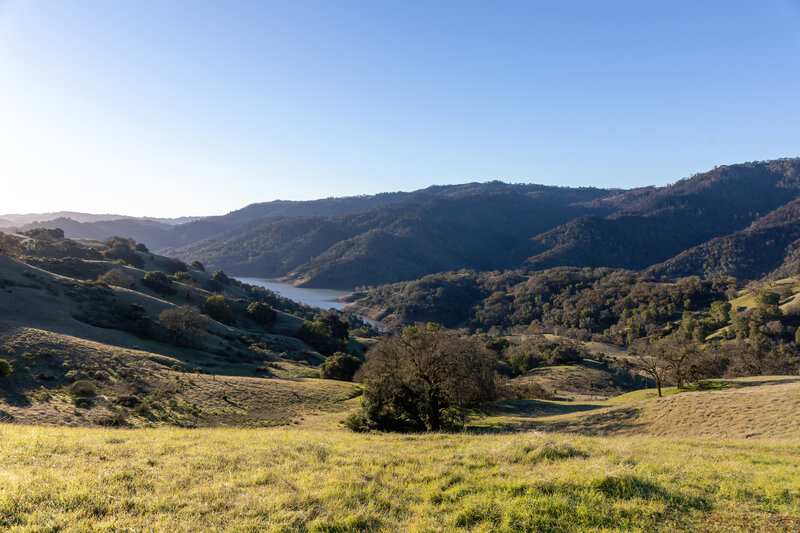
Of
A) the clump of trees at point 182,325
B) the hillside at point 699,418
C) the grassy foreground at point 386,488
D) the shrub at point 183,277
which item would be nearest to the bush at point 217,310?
the clump of trees at point 182,325

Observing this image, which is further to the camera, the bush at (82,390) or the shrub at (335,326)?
the shrub at (335,326)

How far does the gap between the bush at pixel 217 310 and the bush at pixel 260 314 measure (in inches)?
302

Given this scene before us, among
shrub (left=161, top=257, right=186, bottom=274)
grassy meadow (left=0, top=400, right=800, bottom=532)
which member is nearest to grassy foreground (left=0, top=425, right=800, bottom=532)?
grassy meadow (left=0, top=400, right=800, bottom=532)

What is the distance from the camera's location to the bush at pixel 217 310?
2781 inches

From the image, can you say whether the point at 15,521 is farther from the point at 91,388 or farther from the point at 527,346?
the point at 527,346

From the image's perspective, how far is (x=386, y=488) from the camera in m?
7.77

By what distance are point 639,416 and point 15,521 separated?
2800 cm

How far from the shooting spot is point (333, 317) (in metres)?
86.4

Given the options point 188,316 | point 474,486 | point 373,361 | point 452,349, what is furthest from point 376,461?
point 188,316

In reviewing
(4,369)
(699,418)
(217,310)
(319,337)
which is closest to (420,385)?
(699,418)

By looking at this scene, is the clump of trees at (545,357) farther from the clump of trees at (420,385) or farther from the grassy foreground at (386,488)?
the grassy foreground at (386,488)

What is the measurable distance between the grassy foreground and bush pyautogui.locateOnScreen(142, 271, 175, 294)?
73.1 meters

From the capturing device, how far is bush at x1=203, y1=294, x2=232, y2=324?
70.6 metres

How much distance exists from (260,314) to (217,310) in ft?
34.9
